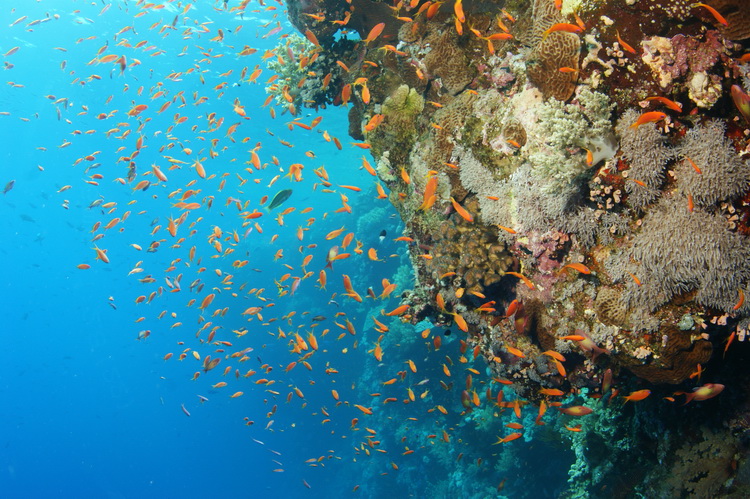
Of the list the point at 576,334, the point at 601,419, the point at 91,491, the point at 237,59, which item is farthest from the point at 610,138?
the point at 91,491

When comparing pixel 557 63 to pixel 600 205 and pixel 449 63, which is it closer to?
pixel 600 205

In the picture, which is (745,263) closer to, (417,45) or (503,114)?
(503,114)

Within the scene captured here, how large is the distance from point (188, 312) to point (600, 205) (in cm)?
6155

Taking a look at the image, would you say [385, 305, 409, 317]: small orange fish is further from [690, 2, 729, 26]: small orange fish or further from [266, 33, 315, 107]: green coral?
[266, 33, 315, 107]: green coral

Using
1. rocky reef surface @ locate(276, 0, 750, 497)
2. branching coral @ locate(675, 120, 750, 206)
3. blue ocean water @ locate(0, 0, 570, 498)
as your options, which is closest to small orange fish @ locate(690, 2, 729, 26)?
rocky reef surface @ locate(276, 0, 750, 497)

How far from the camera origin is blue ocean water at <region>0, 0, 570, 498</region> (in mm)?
15984

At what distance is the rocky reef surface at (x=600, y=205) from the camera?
342cm

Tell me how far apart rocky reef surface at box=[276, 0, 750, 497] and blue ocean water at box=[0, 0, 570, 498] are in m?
4.04

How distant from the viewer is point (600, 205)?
4047mm

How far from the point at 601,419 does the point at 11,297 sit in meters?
→ 101

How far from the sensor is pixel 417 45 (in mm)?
6801

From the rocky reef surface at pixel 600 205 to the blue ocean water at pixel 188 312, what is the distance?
4036 mm

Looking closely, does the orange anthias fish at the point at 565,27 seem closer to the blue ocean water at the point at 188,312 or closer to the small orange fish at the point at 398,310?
the small orange fish at the point at 398,310

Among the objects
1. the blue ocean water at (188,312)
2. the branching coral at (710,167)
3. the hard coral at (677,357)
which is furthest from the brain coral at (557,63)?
the blue ocean water at (188,312)
